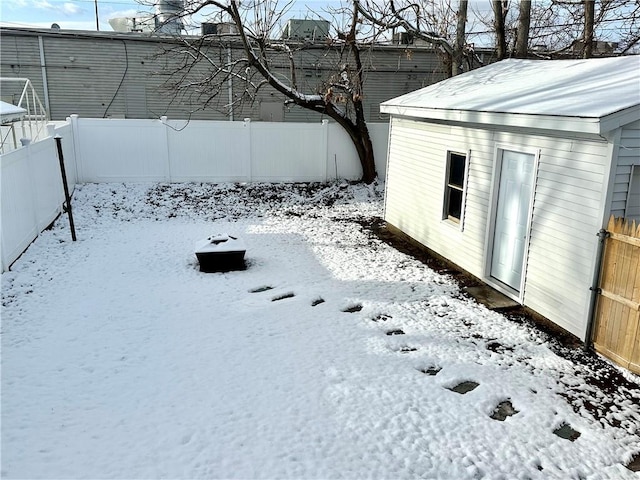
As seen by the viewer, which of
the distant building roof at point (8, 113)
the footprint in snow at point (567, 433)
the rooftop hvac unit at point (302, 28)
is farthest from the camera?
the rooftop hvac unit at point (302, 28)

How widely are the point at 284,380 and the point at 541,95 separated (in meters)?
4.81

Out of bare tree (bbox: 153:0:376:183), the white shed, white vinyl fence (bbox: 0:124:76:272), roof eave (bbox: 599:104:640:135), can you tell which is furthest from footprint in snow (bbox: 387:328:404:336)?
bare tree (bbox: 153:0:376:183)

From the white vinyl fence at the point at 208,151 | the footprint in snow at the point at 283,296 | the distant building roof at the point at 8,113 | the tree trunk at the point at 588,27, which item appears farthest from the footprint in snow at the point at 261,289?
the tree trunk at the point at 588,27

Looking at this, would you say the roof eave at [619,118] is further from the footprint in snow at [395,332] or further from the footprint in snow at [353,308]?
the footprint in snow at [353,308]

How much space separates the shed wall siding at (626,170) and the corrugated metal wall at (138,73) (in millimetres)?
12191

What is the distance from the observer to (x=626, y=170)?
5195 millimetres

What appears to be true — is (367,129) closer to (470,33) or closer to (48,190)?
(470,33)

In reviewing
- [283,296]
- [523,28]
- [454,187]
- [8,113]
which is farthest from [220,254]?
[523,28]

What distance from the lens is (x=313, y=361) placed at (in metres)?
5.16

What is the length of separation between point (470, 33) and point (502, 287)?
13209 mm

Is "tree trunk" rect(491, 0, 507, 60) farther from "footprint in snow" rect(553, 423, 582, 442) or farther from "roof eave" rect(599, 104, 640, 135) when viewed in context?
"footprint in snow" rect(553, 423, 582, 442)

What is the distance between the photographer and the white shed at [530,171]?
5.26 metres

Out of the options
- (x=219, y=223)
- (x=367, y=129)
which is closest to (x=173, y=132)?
(x=219, y=223)

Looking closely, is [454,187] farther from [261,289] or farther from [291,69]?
[291,69]
